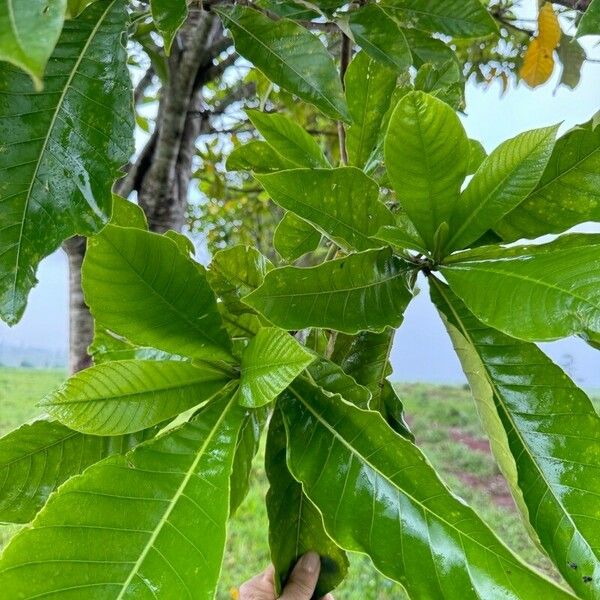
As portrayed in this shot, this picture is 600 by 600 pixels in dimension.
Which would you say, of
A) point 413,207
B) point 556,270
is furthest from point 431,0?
point 556,270

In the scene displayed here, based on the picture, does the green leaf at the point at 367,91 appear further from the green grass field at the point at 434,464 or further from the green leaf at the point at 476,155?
the green grass field at the point at 434,464

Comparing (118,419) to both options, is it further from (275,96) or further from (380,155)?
(275,96)

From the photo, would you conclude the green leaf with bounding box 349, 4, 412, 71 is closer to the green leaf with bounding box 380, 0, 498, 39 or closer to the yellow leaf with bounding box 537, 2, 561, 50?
the green leaf with bounding box 380, 0, 498, 39

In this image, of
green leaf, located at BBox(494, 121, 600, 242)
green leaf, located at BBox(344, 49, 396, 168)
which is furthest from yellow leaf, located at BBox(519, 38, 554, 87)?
green leaf, located at BBox(494, 121, 600, 242)

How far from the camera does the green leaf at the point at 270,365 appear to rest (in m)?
0.43

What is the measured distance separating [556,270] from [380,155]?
0.32 metres

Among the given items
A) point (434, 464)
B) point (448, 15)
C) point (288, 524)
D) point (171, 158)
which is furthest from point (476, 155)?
point (434, 464)

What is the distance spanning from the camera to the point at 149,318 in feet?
1.60

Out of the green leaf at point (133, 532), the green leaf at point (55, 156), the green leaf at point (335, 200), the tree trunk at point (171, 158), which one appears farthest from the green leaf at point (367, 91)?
the tree trunk at point (171, 158)

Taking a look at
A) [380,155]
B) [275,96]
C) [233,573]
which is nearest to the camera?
[380,155]

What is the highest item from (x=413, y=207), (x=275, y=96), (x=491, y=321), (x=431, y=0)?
(x=275, y=96)

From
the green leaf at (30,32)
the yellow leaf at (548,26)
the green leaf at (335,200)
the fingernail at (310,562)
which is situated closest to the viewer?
the green leaf at (30,32)

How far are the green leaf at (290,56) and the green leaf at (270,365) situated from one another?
222 mm

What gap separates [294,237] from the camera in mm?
700
